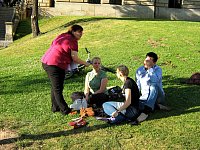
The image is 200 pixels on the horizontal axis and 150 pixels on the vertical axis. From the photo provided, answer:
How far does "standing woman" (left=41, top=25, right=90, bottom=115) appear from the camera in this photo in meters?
7.25

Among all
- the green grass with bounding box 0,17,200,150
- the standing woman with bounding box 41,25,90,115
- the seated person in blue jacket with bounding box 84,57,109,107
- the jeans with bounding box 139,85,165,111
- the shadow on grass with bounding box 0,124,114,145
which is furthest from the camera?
the seated person in blue jacket with bounding box 84,57,109,107

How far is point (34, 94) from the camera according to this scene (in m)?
9.09

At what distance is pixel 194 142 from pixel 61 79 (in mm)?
2654

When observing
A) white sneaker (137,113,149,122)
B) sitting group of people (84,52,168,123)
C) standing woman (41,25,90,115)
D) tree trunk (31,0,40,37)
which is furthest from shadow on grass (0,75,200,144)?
tree trunk (31,0,40,37)

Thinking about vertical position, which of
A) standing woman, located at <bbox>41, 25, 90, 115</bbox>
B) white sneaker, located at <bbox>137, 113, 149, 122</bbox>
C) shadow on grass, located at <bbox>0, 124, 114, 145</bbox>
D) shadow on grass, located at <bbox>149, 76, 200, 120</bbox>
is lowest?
shadow on grass, located at <bbox>0, 124, 114, 145</bbox>

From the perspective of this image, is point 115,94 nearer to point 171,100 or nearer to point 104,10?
point 171,100

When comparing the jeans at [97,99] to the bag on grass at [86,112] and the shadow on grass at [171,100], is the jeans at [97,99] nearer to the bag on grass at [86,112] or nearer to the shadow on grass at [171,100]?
the bag on grass at [86,112]

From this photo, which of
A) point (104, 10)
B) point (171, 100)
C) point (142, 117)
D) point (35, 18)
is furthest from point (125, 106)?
point (104, 10)

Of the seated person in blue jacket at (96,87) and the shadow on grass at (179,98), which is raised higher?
the seated person in blue jacket at (96,87)

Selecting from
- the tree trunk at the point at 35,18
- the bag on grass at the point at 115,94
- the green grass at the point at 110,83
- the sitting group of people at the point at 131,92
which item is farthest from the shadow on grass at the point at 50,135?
the tree trunk at the point at 35,18

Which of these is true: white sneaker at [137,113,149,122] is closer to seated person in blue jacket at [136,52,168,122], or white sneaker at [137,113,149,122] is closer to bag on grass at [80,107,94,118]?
seated person in blue jacket at [136,52,168,122]

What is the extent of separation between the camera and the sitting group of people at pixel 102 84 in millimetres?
7051

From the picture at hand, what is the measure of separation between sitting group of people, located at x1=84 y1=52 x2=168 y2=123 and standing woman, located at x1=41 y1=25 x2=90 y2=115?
23.8 inches

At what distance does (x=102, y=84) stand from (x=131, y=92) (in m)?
1.08
